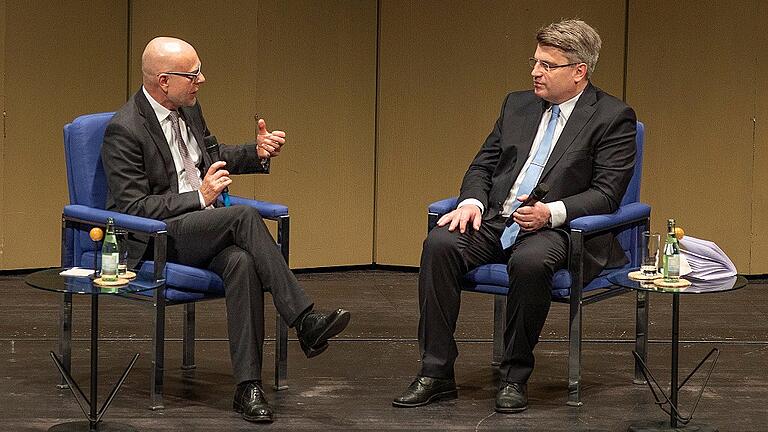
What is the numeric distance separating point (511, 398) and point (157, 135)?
1.52 metres

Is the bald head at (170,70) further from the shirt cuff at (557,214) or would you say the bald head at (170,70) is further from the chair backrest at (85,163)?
the shirt cuff at (557,214)

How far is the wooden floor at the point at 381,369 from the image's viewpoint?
4.50 metres

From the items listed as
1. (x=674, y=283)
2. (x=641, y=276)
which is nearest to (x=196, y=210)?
(x=641, y=276)

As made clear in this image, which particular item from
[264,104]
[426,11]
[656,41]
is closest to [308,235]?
[264,104]

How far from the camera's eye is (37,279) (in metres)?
4.29

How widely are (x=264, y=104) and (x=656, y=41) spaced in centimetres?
200

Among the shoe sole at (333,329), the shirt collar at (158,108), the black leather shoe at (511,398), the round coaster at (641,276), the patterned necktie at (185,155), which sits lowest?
the black leather shoe at (511,398)

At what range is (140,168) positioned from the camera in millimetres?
4715

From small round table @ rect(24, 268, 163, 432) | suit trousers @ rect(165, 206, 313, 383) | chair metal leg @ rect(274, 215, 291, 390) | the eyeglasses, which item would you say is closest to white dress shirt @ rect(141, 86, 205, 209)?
the eyeglasses

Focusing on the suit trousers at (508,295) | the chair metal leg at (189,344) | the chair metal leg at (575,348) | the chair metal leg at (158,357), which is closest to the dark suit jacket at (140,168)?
the chair metal leg at (158,357)

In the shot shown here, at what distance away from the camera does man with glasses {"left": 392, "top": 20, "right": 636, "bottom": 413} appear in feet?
15.1

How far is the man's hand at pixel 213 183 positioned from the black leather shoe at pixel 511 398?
1.17 m

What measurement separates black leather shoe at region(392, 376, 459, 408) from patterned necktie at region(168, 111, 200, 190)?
1.05m

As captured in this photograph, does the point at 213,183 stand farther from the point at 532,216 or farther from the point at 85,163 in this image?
the point at 532,216
